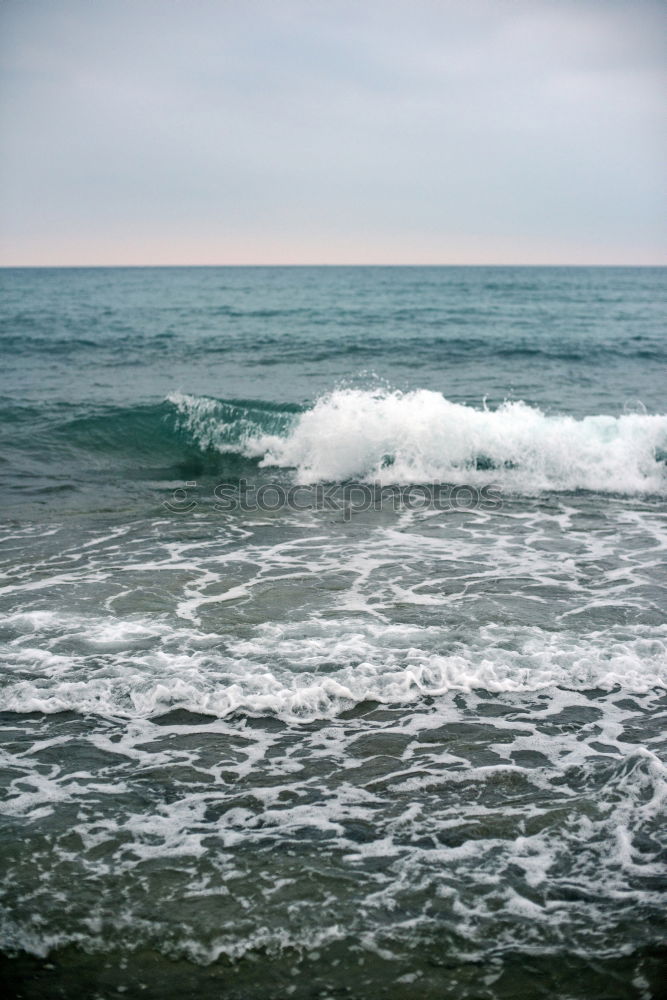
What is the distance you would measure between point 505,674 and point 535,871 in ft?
6.37

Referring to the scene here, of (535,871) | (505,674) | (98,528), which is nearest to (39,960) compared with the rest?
(535,871)

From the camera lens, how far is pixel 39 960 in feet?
9.92

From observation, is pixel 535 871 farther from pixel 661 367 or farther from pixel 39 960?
pixel 661 367

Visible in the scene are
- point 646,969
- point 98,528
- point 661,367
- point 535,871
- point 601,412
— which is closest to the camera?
point 646,969

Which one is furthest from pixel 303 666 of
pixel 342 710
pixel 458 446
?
pixel 458 446

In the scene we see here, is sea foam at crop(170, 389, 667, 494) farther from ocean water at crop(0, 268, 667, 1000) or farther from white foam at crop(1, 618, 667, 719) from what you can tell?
white foam at crop(1, 618, 667, 719)

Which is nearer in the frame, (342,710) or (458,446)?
(342,710)

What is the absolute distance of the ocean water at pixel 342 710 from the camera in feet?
10.2

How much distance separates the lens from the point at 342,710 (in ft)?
16.0

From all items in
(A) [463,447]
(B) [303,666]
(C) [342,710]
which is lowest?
(C) [342,710]

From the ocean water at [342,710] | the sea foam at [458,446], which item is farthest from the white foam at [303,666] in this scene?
the sea foam at [458,446]

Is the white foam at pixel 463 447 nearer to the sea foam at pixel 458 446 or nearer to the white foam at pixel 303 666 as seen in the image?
the sea foam at pixel 458 446

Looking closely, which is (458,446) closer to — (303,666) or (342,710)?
(303,666)

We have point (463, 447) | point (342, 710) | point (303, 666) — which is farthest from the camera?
point (463, 447)
